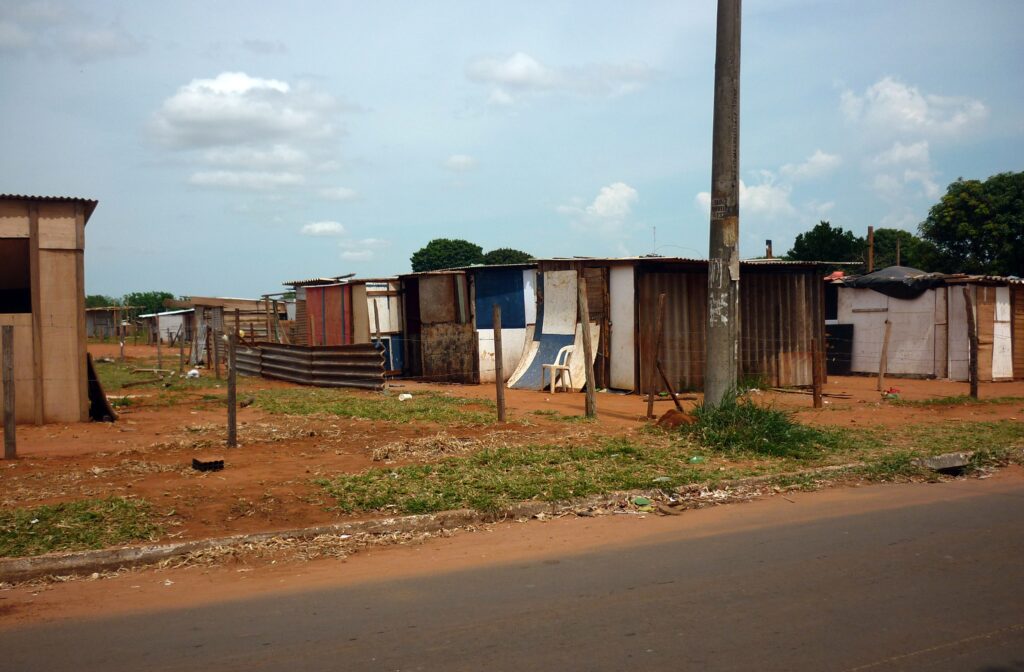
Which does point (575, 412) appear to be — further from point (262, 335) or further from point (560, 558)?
point (262, 335)

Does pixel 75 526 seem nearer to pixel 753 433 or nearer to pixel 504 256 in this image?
pixel 753 433

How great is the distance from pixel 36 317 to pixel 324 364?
766cm

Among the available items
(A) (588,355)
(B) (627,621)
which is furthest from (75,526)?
(A) (588,355)

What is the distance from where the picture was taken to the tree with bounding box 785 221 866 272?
4431cm

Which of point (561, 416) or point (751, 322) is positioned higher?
point (751, 322)

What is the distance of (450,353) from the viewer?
2216 centimetres

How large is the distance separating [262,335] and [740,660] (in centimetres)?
3494

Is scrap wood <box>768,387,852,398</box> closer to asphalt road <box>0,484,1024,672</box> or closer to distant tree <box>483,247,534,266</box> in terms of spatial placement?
asphalt road <box>0,484,1024,672</box>

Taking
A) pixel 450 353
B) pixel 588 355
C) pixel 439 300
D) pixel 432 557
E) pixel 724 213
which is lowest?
pixel 432 557

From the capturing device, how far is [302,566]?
20.2ft

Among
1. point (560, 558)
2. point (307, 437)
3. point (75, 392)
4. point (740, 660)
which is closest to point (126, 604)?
point (560, 558)

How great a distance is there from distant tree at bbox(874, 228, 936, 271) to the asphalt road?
35571 millimetres

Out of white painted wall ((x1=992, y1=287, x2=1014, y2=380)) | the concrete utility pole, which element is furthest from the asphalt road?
white painted wall ((x1=992, y1=287, x2=1014, y2=380))

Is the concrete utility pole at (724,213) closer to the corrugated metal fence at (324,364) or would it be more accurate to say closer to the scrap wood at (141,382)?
the corrugated metal fence at (324,364)
